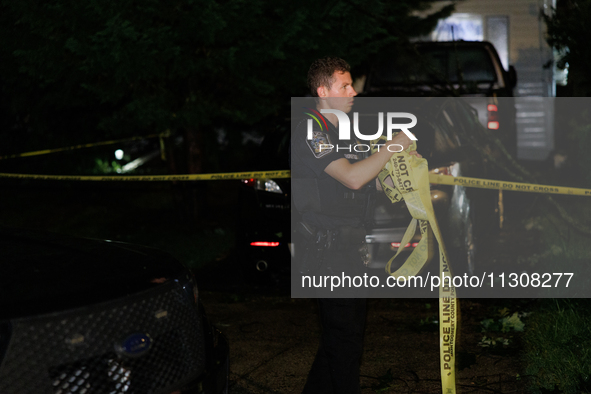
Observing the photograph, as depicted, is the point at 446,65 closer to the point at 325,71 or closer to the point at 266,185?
the point at 266,185

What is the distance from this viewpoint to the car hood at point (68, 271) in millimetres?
2391

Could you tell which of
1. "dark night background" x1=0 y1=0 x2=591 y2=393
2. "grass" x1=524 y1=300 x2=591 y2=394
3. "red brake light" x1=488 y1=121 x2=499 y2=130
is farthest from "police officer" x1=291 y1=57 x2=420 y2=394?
"red brake light" x1=488 y1=121 x2=499 y2=130

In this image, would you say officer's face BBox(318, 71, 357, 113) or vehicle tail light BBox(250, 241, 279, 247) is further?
vehicle tail light BBox(250, 241, 279, 247)

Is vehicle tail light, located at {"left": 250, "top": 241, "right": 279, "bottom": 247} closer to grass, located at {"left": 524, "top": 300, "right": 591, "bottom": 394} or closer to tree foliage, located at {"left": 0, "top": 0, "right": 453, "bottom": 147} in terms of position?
grass, located at {"left": 524, "top": 300, "right": 591, "bottom": 394}

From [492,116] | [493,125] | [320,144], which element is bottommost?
[493,125]

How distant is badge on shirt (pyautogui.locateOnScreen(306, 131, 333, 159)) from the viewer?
3.22 metres

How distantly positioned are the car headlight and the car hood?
2542mm

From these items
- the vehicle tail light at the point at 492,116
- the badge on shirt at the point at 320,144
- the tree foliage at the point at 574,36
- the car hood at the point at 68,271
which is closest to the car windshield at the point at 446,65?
the vehicle tail light at the point at 492,116

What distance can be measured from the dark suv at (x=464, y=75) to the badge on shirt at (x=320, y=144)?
575 centimetres

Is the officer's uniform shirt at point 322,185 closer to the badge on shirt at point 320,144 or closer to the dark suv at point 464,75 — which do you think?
the badge on shirt at point 320,144

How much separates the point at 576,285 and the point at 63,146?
837cm

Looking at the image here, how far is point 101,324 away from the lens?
2443 mm

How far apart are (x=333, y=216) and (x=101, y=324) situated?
130cm

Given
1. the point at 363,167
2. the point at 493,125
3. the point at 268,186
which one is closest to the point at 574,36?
the point at 493,125
